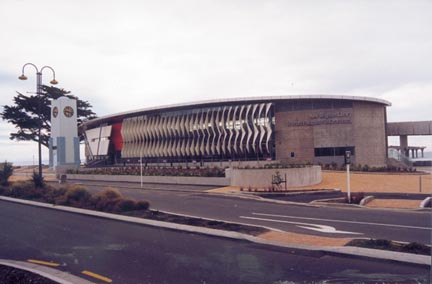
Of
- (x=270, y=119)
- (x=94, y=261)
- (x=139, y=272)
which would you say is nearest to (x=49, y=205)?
(x=94, y=261)

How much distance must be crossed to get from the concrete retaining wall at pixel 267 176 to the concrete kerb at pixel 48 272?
19535 millimetres

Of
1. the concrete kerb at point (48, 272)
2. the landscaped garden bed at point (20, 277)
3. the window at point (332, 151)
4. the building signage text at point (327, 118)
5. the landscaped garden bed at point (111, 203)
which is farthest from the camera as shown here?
the building signage text at point (327, 118)

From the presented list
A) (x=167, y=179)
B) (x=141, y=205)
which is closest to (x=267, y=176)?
(x=167, y=179)

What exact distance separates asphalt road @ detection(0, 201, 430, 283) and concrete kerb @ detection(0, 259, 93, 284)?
298mm

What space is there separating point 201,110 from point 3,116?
36238 mm

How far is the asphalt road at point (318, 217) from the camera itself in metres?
11.1

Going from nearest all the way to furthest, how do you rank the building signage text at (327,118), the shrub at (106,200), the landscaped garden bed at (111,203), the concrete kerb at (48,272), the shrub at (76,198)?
the concrete kerb at (48,272) → the landscaped garden bed at (111,203) → the shrub at (106,200) → the shrub at (76,198) → the building signage text at (327,118)

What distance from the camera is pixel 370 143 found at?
1751 inches

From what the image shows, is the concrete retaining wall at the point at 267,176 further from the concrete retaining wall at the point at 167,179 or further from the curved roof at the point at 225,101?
the curved roof at the point at 225,101

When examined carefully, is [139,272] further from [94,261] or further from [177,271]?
[94,261]

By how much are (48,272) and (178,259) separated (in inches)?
106

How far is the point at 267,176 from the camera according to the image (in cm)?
2608

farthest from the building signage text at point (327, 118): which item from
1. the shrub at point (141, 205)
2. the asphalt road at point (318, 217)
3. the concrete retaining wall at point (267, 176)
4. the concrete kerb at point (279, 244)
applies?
the concrete kerb at point (279, 244)

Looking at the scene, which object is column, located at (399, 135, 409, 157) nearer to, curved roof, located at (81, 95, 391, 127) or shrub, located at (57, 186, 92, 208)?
curved roof, located at (81, 95, 391, 127)
